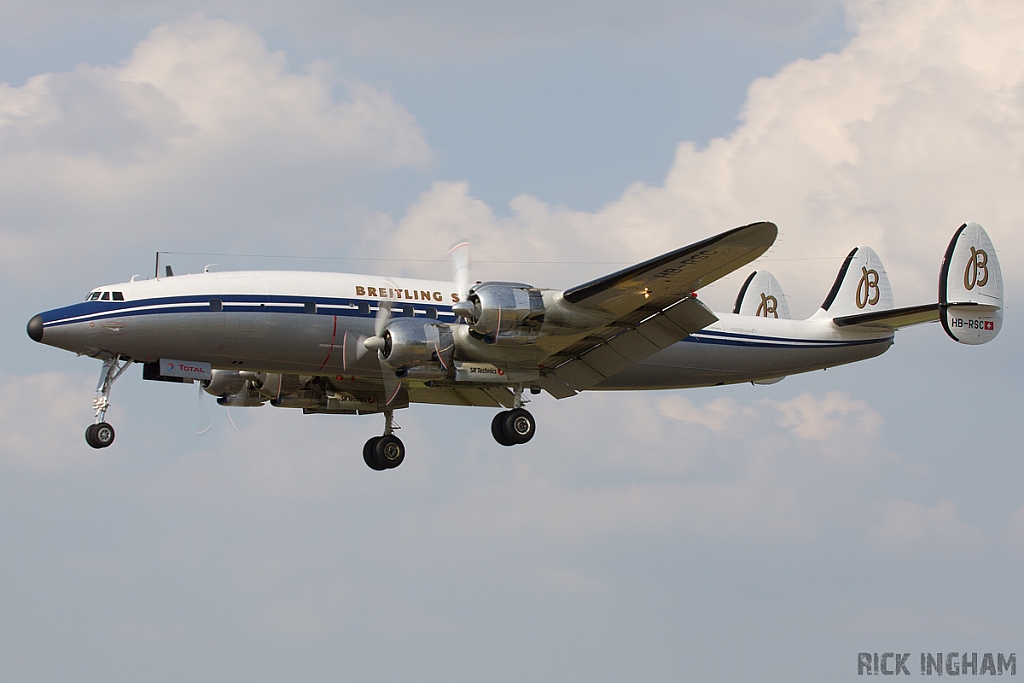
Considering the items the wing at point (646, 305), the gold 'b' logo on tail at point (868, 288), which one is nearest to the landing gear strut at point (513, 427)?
the wing at point (646, 305)

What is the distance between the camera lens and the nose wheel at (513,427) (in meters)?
21.9

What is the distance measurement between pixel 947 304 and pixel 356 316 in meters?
12.2

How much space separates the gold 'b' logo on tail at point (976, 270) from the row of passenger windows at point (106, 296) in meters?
17.1

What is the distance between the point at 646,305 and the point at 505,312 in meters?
2.59

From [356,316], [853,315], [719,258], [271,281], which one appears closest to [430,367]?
[356,316]

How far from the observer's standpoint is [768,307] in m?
29.5

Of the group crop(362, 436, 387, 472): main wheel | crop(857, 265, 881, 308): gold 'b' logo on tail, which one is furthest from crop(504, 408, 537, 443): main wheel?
crop(857, 265, 881, 308): gold 'b' logo on tail

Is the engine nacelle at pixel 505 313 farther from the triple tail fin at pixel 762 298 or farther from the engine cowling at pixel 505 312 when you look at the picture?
the triple tail fin at pixel 762 298

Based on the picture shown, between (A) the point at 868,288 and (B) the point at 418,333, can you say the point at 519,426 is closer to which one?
(B) the point at 418,333

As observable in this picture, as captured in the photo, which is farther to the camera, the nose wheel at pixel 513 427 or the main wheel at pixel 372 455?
the main wheel at pixel 372 455

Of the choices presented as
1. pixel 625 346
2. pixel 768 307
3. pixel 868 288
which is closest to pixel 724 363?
pixel 625 346

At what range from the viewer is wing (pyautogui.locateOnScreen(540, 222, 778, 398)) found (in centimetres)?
1911

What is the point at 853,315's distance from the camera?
26.2 m

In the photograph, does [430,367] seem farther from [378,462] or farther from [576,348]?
[378,462]
